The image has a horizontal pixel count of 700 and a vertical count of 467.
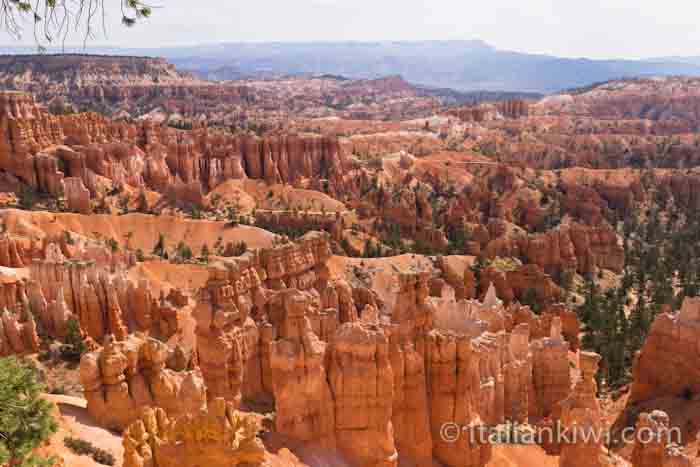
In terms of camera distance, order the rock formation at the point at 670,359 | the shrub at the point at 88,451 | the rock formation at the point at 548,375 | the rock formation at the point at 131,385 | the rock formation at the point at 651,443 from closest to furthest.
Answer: the shrub at the point at 88,451, the rock formation at the point at 131,385, the rock formation at the point at 651,443, the rock formation at the point at 548,375, the rock formation at the point at 670,359

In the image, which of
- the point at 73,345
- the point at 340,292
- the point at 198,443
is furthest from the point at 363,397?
the point at 73,345

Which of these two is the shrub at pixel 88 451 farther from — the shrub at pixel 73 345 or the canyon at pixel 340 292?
the shrub at pixel 73 345

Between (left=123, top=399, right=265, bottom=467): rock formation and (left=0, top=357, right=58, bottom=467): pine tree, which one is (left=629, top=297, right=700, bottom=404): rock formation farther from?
(left=0, top=357, right=58, bottom=467): pine tree

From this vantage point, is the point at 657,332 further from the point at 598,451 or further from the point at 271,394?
the point at 271,394

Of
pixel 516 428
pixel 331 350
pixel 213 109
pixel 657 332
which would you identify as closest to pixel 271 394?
pixel 331 350

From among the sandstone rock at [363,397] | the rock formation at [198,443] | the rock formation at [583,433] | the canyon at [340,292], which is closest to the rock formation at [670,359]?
the canyon at [340,292]

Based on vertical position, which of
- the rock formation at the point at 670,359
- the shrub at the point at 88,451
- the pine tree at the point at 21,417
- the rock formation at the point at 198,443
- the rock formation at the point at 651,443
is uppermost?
the pine tree at the point at 21,417

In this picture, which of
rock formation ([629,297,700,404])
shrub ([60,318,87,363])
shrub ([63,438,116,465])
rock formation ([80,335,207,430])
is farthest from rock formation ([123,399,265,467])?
rock formation ([629,297,700,404])

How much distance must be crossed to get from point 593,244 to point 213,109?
113 m

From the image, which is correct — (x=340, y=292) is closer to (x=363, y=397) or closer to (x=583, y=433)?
(x=363, y=397)

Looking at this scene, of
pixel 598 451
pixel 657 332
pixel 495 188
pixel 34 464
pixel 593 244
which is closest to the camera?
pixel 34 464

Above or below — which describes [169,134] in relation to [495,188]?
above

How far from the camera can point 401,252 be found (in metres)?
50.4

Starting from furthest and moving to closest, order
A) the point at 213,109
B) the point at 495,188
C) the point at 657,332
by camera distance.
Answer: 1. the point at 213,109
2. the point at 495,188
3. the point at 657,332
